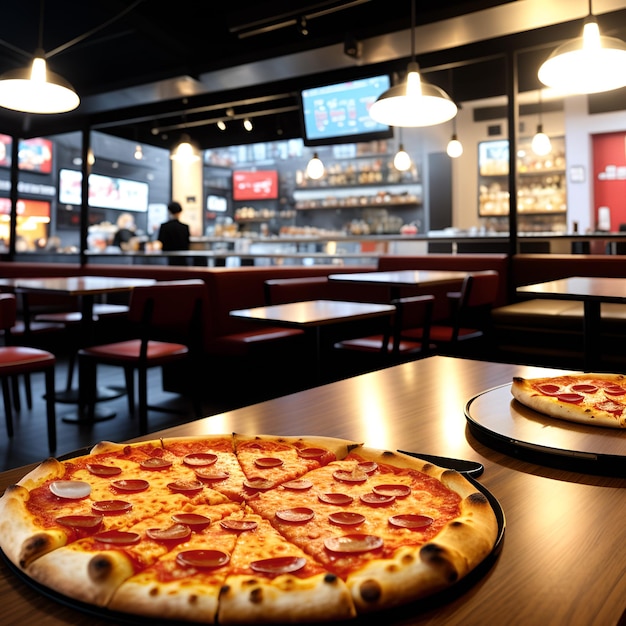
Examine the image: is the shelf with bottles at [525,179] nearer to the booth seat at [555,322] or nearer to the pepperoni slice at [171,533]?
the booth seat at [555,322]

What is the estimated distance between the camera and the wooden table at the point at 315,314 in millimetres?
2896

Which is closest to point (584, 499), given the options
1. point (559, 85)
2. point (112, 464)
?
point (112, 464)

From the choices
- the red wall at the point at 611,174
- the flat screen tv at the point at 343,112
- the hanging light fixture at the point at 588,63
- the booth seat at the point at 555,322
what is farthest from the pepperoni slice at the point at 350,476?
the red wall at the point at 611,174

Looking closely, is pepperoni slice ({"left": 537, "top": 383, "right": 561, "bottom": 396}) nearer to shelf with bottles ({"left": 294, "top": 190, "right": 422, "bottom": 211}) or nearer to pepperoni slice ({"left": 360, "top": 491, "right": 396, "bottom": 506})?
pepperoni slice ({"left": 360, "top": 491, "right": 396, "bottom": 506})

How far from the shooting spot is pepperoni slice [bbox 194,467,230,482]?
73 centimetres

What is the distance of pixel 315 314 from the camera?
3.15 metres

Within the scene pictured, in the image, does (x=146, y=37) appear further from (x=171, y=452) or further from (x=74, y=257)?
(x=171, y=452)

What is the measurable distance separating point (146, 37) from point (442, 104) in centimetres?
459

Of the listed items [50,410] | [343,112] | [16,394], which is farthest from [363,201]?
[50,410]

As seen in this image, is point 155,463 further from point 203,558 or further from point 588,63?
point 588,63

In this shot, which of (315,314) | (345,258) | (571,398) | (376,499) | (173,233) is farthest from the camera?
(173,233)

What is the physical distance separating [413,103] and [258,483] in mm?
3644

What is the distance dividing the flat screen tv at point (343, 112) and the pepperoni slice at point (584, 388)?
5879 millimetres

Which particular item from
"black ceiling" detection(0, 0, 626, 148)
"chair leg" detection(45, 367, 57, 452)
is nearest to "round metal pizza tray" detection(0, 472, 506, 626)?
"chair leg" detection(45, 367, 57, 452)
